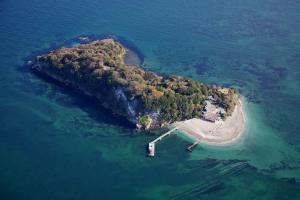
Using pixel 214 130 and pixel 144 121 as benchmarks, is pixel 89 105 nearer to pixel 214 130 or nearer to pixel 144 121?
pixel 144 121

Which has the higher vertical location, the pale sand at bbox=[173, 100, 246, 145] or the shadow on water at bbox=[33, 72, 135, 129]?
the shadow on water at bbox=[33, 72, 135, 129]

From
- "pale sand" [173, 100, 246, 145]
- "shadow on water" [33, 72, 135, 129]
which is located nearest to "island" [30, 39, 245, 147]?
"pale sand" [173, 100, 246, 145]

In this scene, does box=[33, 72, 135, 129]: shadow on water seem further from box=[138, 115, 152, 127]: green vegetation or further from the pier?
the pier

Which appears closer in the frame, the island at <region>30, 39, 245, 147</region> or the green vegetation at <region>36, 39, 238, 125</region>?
the island at <region>30, 39, 245, 147</region>

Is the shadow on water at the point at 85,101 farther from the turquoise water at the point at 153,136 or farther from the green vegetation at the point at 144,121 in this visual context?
the green vegetation at the point at 144,121

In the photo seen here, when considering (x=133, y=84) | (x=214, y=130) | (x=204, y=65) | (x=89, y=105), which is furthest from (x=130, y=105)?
(x=204, y=65)

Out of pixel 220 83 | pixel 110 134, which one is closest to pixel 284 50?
pixel 220 83

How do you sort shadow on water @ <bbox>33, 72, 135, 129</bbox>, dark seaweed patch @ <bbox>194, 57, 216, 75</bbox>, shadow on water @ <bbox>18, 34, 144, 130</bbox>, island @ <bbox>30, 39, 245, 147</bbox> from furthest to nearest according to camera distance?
dark seaweed patch @ <bbox>194, 57, 216, 75</bbox> → shadow on water @ <bbox>18, 34, 144, 130</bbox> → shadow on water @ <bbox>33, 72, 135, 129</bbox> → island @ <bbox>30, 39, 245, 147</bbox>

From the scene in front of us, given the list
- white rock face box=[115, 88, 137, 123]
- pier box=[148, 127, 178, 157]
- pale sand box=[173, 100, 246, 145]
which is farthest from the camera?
white rock face box=[115, 88, 137, 123]

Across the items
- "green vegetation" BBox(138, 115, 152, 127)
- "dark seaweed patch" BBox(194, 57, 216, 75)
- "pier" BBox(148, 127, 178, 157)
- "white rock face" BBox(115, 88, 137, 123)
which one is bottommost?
"pier" BBox(148, 127, 178, 157)
